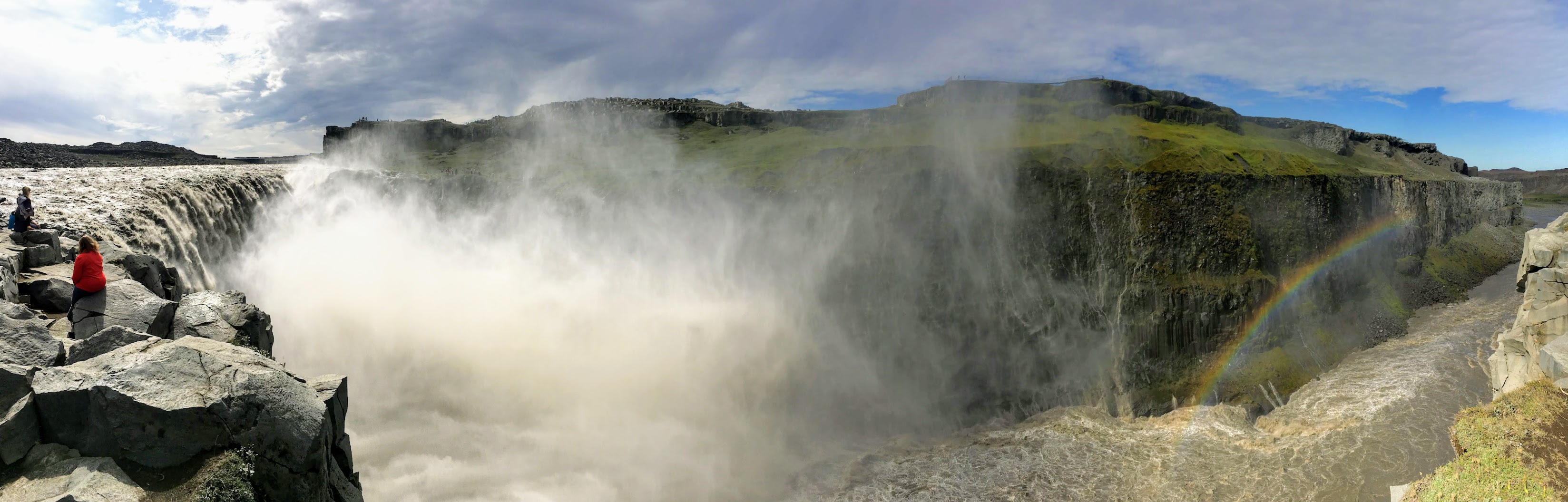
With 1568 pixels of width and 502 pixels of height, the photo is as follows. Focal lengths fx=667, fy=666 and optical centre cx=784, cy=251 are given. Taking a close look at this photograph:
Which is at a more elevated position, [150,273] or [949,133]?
[949,133]

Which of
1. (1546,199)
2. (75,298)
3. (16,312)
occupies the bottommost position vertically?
(75,298)

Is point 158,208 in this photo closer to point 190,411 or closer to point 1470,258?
point 190,411

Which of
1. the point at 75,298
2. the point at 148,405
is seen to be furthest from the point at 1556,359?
A: the point at 75,298

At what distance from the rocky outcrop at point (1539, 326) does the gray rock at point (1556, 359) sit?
15 millimetres

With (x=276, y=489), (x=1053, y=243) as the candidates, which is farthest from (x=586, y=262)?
(x=276, y=489)

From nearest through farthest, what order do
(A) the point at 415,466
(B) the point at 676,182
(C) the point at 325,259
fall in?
1. (A) the point at 415,466
2. (C) the point at 325,259
3. (B) the point at 676,182

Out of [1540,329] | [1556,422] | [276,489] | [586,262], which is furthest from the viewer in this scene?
[586,262]

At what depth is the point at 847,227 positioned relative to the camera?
191 ft

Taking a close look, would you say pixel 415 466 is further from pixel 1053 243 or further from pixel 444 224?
pixel 1053 243

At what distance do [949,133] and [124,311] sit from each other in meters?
63.1

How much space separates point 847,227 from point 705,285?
1328 centimetres

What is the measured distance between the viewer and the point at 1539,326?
22547 millimetres

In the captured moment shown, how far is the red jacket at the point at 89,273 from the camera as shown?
14.8 metres

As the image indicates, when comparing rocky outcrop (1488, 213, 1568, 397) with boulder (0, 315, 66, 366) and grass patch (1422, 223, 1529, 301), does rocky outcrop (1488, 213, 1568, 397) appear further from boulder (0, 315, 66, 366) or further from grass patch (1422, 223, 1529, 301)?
grass patch (1422, 223, 1529, 301)
